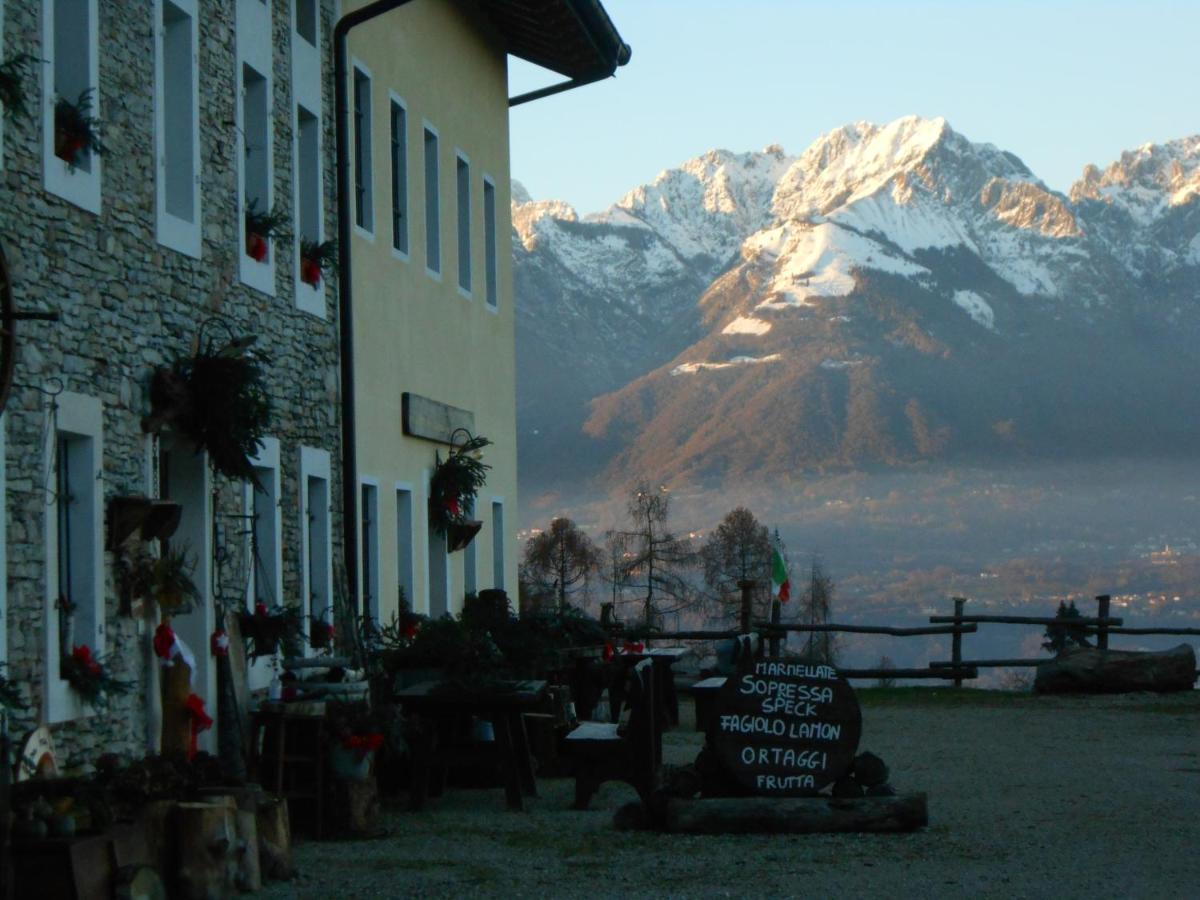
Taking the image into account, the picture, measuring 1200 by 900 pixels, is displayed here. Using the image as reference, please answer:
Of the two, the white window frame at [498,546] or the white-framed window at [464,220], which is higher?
the white-framed window at [464,220]

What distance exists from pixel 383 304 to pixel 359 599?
2545mm

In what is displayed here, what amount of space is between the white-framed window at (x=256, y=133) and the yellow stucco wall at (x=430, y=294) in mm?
2235

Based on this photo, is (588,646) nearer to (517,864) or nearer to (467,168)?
(467,168)

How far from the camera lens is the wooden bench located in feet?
42.9

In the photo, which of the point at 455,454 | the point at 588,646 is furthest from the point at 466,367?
the point at 588,646

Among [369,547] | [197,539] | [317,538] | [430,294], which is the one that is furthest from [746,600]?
[197,539]

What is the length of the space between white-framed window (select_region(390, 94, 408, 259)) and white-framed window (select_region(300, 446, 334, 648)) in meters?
3.30

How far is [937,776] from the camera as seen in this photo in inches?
634

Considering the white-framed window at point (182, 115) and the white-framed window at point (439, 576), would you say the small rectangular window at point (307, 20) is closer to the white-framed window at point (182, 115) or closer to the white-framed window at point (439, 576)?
the white-framed window at point (182, 115)

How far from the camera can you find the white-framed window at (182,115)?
13000 mm

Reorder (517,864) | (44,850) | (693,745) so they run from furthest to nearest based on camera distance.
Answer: (693,745) → (517,864) → (44,850)

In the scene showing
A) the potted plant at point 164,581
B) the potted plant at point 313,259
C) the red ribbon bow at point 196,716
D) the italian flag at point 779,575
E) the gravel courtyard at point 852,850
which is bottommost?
the gravel courtyard at point 852,850

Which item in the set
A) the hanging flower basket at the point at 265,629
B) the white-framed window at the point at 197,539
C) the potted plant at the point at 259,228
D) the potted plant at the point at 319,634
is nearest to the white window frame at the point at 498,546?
the potted plant at the point at 319,634

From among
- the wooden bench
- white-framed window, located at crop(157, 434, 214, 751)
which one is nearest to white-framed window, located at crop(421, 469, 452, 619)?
the wooden bench
